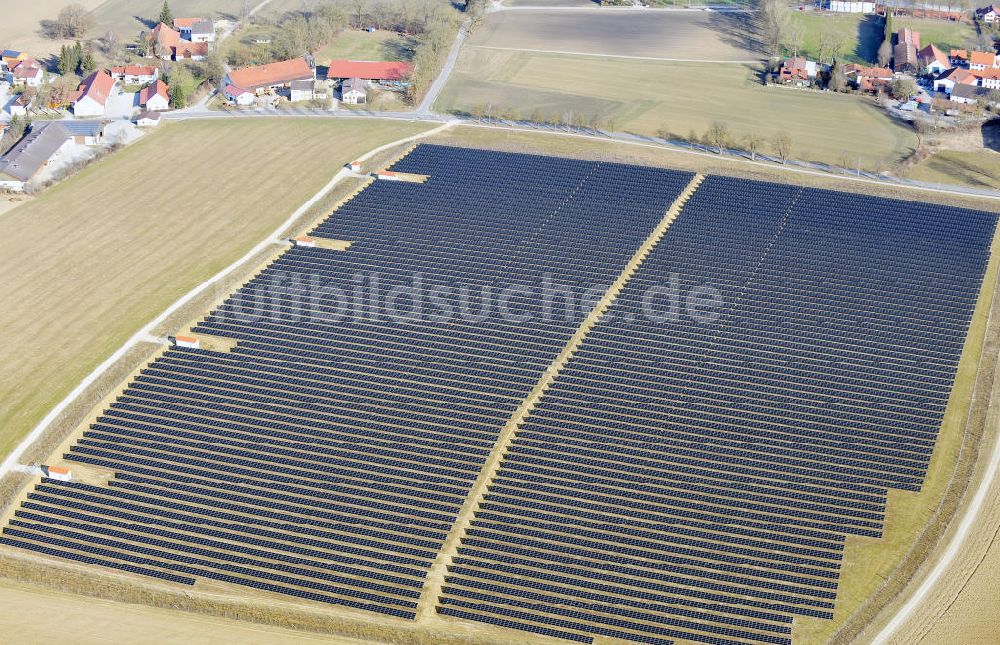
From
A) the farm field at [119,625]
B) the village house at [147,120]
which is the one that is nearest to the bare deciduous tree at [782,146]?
the village house at [147,120]

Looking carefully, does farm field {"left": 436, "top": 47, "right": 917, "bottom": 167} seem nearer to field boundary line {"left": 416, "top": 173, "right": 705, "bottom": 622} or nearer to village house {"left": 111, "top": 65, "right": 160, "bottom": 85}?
field boundary line {"left": 416, "top": 173, "right": 705, "bottom": 622}

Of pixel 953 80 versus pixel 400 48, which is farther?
pixel 400 48

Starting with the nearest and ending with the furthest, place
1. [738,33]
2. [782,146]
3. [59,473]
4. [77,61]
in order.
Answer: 1. [59,473]
2. [782,146]
3. [77,61]
4. [738,33]

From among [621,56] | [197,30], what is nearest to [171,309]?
[197,30]

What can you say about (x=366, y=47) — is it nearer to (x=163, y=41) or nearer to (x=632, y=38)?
(x=163, y=41)

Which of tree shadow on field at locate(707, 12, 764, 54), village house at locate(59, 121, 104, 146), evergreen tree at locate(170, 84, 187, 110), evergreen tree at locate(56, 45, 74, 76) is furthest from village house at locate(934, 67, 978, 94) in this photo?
evergreen tree at locate(56, 45, 74, 76)

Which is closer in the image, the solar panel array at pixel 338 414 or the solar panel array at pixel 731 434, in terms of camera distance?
the solar panel array at pixel 731 434

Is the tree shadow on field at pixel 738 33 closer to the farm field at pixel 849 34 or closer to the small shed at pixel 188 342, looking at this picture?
the farm field at pixel 849 34
